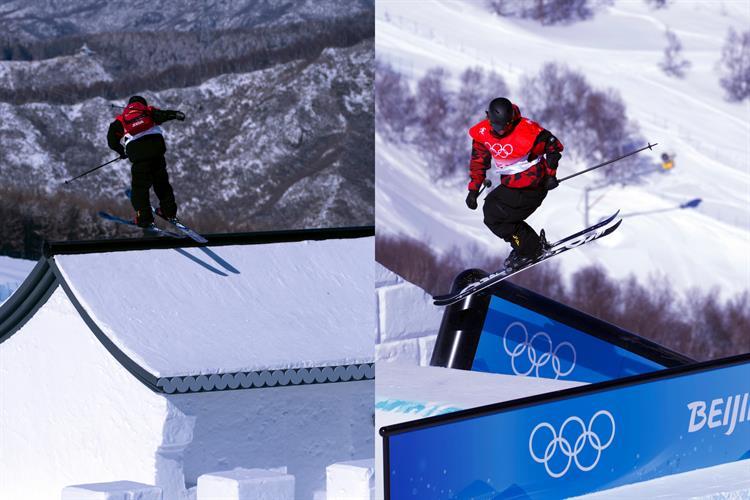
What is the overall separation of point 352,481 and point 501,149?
3.38m

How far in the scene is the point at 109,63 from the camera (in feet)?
206

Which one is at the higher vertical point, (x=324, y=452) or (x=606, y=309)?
(x=324, y=452)

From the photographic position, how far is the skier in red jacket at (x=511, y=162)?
9578mm

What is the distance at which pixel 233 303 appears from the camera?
38.3 ft

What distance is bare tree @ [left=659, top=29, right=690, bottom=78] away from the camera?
201 ft

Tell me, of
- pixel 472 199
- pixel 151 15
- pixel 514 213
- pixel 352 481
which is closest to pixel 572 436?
pixel 352 481

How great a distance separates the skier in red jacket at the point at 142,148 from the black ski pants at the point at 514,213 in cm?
360

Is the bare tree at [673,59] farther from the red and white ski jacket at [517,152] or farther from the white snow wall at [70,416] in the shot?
the red and white ski jacket at [517,152]

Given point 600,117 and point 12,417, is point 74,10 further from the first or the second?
point 12,417

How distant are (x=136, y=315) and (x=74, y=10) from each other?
55004 mm

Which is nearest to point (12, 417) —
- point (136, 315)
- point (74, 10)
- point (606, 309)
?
point (136, 315)

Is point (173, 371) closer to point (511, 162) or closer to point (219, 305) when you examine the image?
point (219, 305)

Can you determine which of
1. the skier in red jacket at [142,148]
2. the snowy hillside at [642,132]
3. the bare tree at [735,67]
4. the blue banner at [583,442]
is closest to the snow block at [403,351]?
the skier in red jacket at [142,148]

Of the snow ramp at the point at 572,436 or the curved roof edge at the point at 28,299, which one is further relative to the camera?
the curved roof edge at the point at 28,299
